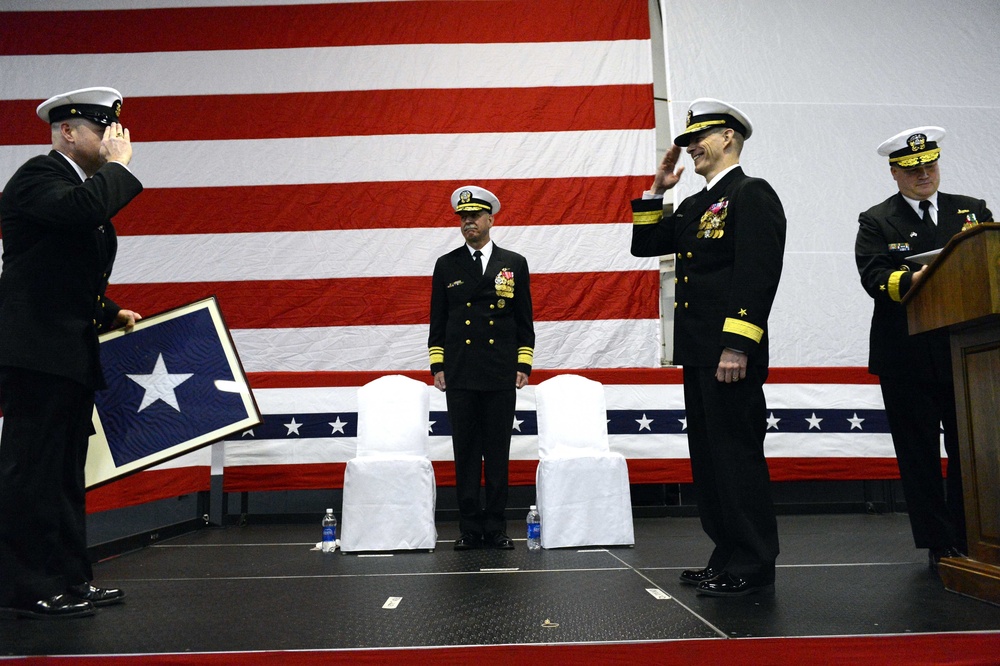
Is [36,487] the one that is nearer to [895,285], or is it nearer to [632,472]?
[895,285]

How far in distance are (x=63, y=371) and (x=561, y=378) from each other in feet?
6.88

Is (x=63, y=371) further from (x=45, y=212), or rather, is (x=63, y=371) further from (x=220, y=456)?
(x=220, y=456)

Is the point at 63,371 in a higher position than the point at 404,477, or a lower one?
higher

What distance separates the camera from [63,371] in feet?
6.59

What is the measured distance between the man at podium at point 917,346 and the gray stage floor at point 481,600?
22cm

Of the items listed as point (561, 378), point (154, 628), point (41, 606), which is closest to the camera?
point (154, 628)

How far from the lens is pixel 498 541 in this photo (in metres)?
3.27

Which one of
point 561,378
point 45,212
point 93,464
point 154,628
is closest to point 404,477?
point 561,378

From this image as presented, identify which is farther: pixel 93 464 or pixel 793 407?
pixel 793 407

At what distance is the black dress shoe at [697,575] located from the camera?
2.28 metres

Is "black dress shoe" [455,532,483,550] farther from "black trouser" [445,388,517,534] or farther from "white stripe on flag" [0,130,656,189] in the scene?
"white stripe on flag" [0,130,656,189]

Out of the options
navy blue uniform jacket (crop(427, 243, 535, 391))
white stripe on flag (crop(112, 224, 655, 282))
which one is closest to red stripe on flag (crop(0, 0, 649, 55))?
white stripe on flag (crop(112, 224, 655, 282))

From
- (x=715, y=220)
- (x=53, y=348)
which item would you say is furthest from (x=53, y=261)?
(x=715, y=220)

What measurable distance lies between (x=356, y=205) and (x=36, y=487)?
2.90 meters
